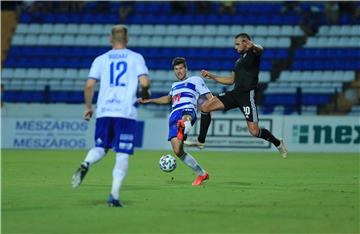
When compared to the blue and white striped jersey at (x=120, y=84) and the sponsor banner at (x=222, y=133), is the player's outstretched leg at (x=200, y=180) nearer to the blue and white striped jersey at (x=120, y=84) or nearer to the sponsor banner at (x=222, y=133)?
the blue and white striped jersey at (x=120, y=84)

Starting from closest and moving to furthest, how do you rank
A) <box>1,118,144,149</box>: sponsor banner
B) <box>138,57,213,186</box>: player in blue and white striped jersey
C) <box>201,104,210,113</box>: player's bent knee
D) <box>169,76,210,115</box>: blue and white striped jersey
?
<box>138,57,213,186</box>: player in blue and white striped jersey, <box>169,76,210,115</box>: blue and white striped jersey, <box>201,104,210,113</box>: player's bent knee, <box>1,118,144,149</box>: sponsor banner

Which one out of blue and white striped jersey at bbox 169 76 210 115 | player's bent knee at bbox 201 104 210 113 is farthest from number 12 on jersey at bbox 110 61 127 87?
player's bent knee at bbox 201 104 210 113

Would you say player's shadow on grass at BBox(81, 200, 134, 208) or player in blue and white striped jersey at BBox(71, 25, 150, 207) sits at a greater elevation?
player in blue and white striped jersey at BBox(71, 25, 150, 207)

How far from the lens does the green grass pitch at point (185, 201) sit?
8242 mm

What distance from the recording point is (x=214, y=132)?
26.4m

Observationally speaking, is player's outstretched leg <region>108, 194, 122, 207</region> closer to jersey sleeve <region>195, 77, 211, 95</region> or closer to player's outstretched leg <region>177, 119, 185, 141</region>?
player's outstretched leg <region>177, 119, 185, 141</region>

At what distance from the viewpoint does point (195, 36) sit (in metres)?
34.1

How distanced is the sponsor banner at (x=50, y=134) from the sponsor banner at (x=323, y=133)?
492 centimetres

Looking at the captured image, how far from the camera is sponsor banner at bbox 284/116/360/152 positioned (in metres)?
25.5

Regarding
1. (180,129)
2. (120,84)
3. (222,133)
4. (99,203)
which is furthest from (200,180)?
(222,133)

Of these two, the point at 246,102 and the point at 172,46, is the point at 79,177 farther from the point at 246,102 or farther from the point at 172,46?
the point at 172,46

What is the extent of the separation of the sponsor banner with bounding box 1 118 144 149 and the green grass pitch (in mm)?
9075

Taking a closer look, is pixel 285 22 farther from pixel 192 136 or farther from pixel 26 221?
pixel 26 221

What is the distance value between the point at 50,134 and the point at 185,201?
56.9 feet
